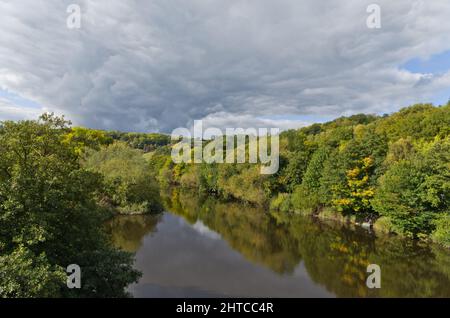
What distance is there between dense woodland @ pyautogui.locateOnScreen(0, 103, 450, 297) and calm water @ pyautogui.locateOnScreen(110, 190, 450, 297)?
3314mm

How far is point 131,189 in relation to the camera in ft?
137

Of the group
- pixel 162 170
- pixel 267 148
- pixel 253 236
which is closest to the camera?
pixel 253 236

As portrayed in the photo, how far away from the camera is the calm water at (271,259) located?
20344 mm

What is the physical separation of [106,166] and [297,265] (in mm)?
27238

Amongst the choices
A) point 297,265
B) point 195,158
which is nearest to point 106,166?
point 297,265

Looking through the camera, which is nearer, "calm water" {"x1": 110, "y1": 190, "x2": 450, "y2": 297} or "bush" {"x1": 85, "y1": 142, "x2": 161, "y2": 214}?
"calm water" {"x1": 110, "y1": 190, "x2": 450, "y2": 297}

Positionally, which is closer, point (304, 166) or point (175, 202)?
point (304, 166)

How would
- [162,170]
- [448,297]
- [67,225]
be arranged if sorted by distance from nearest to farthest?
[67,225] < [448,297] < [162,170]

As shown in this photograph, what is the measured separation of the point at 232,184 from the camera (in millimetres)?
56719

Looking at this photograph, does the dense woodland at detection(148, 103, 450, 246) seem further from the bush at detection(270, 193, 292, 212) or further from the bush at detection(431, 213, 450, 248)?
the bush at detection(270, 193, 292, 212)

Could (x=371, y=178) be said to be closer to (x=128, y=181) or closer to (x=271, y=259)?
(x=271, y=259)

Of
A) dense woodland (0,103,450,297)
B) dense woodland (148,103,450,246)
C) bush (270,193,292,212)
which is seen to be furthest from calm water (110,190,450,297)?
bush (270,193,292,212)

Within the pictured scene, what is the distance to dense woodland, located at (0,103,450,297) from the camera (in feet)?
40.9
